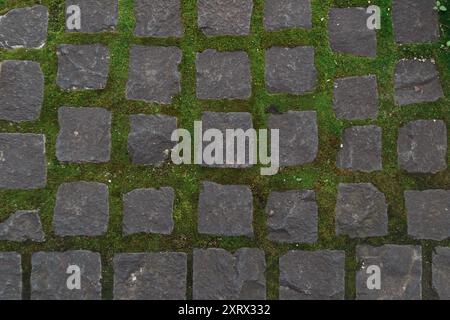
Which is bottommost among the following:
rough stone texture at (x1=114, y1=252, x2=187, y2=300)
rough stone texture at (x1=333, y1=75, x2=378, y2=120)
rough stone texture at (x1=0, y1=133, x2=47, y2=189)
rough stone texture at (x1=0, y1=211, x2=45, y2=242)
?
rough stone texture at (x1=114, y1=252, x2=187, y2=300)

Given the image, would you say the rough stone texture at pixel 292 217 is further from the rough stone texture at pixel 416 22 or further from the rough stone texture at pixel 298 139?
the rough stone texture at pixel 416 22

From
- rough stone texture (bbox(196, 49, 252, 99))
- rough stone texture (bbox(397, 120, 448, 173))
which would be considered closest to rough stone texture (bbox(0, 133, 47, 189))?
rough stone texture (bbox(196, 49, 252, 99))

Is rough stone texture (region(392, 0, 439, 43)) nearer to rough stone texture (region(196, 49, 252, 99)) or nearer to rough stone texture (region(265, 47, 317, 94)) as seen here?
rough stone texture (region(265, 47, 317, 94))

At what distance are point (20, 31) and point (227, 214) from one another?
2.07 metres

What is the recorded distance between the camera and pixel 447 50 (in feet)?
14.1

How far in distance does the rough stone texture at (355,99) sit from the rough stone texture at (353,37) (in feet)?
0.75

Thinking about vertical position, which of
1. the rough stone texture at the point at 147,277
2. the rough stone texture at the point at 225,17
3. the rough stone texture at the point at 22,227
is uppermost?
the rough stone texture at the point at 225,17

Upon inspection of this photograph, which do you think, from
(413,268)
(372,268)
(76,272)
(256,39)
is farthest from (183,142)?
(413,268)

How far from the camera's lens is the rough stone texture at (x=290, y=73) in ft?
14.0

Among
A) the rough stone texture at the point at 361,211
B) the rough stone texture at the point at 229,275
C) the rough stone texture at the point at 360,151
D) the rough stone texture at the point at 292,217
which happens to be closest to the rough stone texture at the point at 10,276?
the rough stone texture at the point at 229,275

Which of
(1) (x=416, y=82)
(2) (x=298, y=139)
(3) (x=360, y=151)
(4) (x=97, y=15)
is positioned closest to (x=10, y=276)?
(4) (x=97, y=15)

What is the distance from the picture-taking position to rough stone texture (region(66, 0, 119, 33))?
170 inches

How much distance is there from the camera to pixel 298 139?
4.24m

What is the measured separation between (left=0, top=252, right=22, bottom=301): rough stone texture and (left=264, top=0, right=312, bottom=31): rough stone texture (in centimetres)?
254
